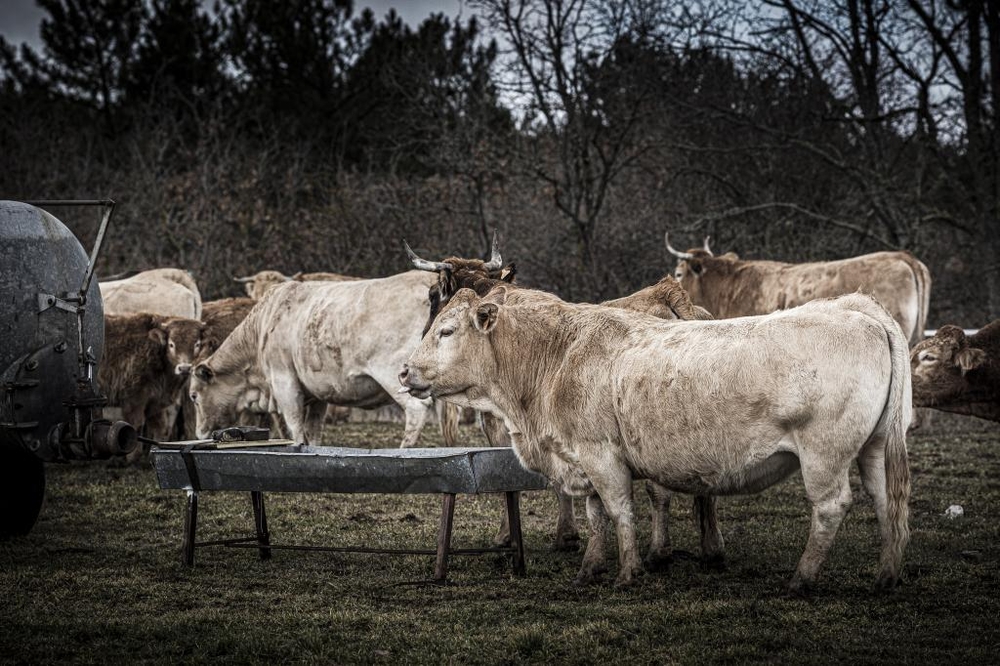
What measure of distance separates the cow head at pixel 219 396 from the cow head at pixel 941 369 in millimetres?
6492

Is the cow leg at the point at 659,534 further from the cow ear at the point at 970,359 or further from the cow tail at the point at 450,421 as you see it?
the cow ear at the point at 970,359

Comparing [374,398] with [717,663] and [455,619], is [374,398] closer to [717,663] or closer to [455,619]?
[455,619]

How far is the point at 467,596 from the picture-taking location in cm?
632

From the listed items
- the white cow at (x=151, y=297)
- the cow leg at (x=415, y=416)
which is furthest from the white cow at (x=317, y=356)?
the white cow at (x=151, y=297)

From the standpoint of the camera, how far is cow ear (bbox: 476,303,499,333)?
6.86 metres

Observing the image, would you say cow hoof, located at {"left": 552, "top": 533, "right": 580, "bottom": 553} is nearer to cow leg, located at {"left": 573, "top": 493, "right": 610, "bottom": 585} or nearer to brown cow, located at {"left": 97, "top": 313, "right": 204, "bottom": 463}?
cow leg, located at {"left": 573, "top": 493, "right": 610, "bottom": 585}

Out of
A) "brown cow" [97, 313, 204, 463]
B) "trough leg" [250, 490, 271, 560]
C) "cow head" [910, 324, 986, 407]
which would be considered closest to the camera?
"trough leg" [250, 490, 271, 560]

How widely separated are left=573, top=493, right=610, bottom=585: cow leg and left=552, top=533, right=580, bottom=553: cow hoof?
977 millimetres

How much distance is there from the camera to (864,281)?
1323 cm

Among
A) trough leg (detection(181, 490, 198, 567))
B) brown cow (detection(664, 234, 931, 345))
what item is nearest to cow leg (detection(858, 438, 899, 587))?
trough leg (detection(181, 490, 198, 567))

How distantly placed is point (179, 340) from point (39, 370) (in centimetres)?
480

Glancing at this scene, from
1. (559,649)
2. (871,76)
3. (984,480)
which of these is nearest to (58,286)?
(559,649)

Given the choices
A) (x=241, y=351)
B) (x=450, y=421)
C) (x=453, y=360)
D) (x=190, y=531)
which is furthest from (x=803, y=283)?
(x=190, y=531)

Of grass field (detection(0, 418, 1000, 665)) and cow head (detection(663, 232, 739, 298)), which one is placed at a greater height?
cow head (detection(663, 232, 739, 298))
